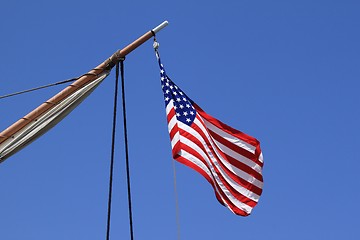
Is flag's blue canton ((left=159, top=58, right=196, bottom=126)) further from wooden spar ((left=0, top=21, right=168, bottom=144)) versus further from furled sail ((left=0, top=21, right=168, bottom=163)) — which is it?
furled sail ((left=0, top=21, right=168, bottom=163))

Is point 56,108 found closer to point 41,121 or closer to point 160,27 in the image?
point 41,121

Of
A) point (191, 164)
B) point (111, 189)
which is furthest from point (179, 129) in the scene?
point (111, 189)

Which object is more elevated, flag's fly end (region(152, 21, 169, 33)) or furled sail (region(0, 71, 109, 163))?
flag's fly end (region(152, 21, 169, 33))

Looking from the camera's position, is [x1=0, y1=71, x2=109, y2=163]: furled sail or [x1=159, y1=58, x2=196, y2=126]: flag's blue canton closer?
[x1=0, y1=71, x2=109, y2=163]: furled sail

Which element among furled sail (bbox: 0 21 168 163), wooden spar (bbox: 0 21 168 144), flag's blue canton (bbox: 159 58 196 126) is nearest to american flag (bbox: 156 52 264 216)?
flag's blue canton (bbox: 159 58 196 126)

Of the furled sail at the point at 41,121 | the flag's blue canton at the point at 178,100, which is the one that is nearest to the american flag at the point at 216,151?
the flag's blue canton at the point at 178,100

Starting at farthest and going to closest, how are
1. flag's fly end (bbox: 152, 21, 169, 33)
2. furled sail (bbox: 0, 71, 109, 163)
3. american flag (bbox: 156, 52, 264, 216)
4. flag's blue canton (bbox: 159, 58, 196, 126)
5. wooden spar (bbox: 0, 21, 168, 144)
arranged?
1. flag's fly end (bbox: 152, 21, 169, 33)
2. flag's blue canton (bbox: 159, 58, 196, 126)
3. american flag (bbox: 156, 52, 264, 216)
4. wooden spar (bbox: 0, 21, 168, 144)
5. furled sail (bbox: 0, 71, 109, 163)

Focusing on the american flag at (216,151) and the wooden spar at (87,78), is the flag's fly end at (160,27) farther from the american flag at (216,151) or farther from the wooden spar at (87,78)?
the american flag at (216,151)

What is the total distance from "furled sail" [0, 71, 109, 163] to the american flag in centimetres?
252

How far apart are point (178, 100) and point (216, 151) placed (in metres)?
2.02

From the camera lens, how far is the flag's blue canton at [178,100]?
3070 cm

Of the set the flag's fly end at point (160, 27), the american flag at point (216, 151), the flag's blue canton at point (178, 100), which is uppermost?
the flag's fly end at point (160, 27)

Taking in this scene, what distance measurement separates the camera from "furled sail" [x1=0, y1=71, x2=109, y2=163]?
2959 centimetres

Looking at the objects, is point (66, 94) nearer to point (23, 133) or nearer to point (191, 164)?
point (23, 133)
